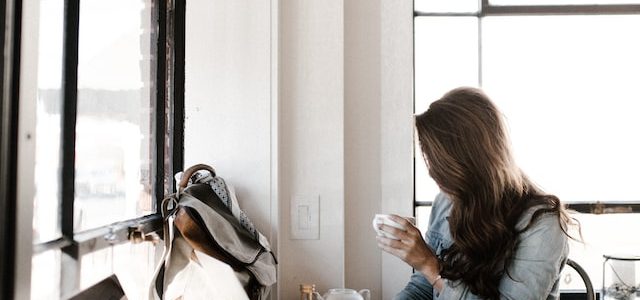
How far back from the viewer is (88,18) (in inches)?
43.9

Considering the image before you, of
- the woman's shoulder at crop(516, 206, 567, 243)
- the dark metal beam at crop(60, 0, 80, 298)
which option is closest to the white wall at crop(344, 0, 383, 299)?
the woman's shoulder at crop(516, 206, 567, 243)

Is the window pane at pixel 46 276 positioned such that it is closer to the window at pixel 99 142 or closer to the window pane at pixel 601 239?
the window at pixel 99 142

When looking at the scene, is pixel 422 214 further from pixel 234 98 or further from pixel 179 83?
pixel 179 83

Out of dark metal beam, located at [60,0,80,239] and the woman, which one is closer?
dark metal beam, located at [60,0,80,239]

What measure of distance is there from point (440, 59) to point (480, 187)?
762 millimetres

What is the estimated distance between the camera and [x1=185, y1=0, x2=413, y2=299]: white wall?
1.78 metres

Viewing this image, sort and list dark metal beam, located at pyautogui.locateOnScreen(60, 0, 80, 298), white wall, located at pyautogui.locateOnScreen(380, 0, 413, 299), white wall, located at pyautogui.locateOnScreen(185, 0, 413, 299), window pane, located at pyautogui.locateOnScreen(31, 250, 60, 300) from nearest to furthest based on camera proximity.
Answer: window pane, located at pyautogui.locateOnScreen(31, 250, 60, 300), dark metal beam, located at pyautogui.locateOnScreen(60, 0, 80, 298), white wall, located at pyautogui.locateOnScreen(185, 0, 413, 299), white wall, located at pyautogui.locateOnScreen(380, 0, 413, 299)

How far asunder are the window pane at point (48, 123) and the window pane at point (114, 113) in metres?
0.08

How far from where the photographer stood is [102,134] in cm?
119

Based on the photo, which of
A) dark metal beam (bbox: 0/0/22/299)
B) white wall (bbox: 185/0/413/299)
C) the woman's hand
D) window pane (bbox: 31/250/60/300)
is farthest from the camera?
white wall (bbox: 185/0/413/299)

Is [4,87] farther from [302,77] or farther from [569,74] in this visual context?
[569,74]

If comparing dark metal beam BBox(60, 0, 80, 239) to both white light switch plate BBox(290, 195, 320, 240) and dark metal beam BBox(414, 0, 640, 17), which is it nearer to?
white light switch plate BBox(290, 195, 320, 240)

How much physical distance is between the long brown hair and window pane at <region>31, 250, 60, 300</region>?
877mm

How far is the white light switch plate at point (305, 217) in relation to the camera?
6.12 ft
